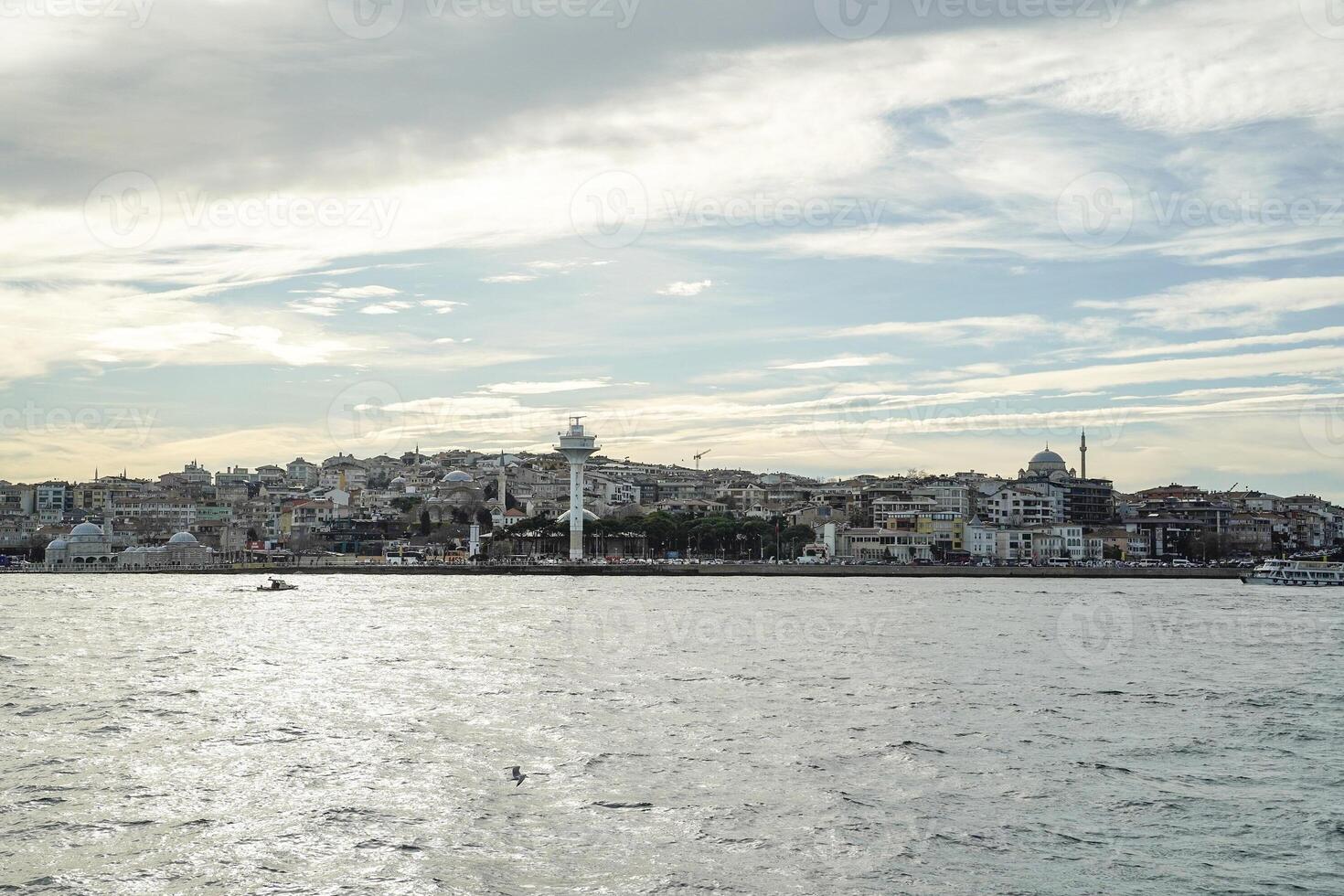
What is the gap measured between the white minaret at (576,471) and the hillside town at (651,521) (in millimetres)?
395

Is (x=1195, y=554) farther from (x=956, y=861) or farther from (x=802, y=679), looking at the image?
(x=956, y=861)

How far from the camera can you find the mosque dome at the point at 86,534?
344 feet

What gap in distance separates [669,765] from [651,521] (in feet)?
291

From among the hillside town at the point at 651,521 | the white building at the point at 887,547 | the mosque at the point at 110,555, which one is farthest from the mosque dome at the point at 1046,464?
the mosque at the point at 110,555

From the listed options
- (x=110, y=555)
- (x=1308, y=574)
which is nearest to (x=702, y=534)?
(x=1308, y=574)

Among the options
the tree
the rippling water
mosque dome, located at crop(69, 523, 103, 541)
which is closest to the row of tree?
the tree

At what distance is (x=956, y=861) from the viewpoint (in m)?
12.3

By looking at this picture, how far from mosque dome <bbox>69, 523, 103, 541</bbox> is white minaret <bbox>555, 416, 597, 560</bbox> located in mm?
36342

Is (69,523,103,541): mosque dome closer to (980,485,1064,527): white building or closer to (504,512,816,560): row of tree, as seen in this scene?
(504,512,816,560): row of tree

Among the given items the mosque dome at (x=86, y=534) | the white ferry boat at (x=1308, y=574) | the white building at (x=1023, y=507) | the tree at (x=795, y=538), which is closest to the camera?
the white ferry boat at (x=1308, y=574)

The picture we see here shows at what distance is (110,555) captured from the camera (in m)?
105

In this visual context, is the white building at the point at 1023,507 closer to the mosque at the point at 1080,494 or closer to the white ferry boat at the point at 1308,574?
the mosque at the point at 1080,494

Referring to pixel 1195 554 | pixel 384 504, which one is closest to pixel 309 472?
pixel 384 504

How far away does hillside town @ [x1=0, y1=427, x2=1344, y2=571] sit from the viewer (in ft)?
344
